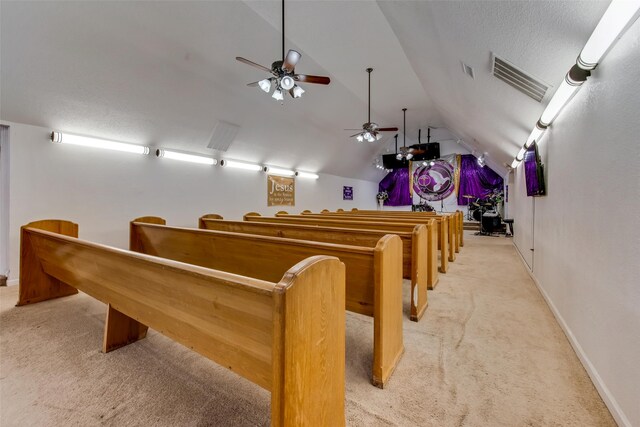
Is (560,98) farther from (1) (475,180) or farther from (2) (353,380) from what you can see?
(1) (475,180)

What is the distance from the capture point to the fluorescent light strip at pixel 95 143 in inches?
131

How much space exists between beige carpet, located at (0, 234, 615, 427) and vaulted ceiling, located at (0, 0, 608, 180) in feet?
5.88

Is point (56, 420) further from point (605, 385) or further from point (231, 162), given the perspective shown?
point (231, 162)

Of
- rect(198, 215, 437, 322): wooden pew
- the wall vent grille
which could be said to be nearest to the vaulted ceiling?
the wall vent grille

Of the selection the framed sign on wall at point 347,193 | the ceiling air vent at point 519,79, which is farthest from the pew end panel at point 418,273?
the framed sign on wall at point 347,193

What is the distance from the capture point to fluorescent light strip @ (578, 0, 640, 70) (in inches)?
38.1

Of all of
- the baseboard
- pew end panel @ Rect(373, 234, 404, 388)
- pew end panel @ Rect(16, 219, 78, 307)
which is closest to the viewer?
the baseboard

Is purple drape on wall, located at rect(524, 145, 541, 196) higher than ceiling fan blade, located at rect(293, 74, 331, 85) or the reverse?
the reverse

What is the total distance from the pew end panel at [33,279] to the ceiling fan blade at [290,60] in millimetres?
2841

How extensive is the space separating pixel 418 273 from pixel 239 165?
4.71m

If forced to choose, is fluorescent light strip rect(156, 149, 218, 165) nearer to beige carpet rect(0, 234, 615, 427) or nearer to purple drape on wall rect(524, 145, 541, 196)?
beige carpet rect(0, 234, 615, 427)

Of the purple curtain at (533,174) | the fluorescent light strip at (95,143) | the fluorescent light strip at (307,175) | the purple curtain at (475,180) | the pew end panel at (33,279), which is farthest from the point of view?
the purple curtain at (475,180)

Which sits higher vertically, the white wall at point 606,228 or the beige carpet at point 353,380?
the white wall at point 606,228

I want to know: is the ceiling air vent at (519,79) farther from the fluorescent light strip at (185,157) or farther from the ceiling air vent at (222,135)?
the fluorescent light strip at (185,157)
